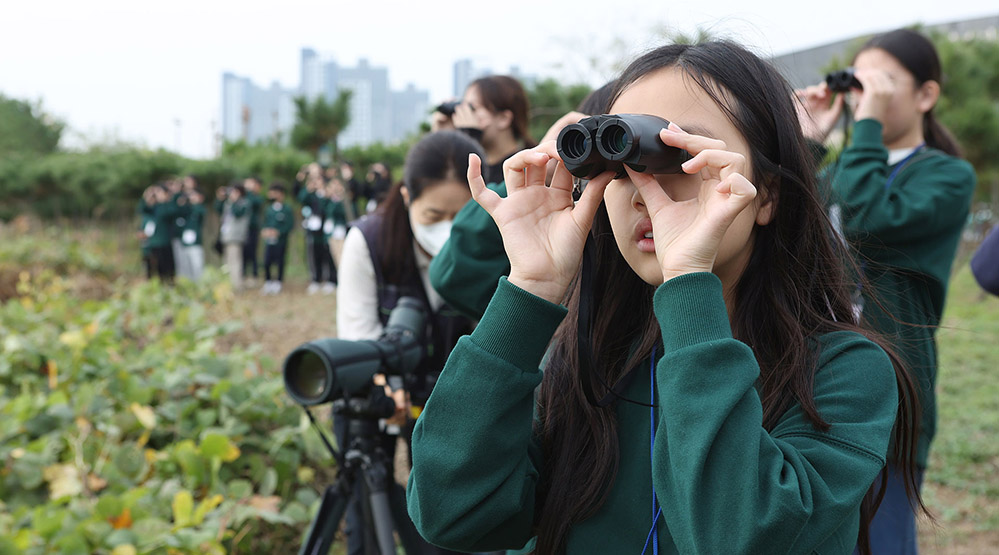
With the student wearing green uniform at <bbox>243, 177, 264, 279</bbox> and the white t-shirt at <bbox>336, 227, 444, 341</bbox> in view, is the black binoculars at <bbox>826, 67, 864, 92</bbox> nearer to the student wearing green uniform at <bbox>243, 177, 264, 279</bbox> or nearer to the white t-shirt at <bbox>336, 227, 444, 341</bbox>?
the white t-shirt at <bbox>336, 227, 444, 341</bbox>

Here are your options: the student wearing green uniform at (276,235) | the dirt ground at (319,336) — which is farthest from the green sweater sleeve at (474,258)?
the student wearing green uniform at (276,235)

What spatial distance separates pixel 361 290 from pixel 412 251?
0.23 meters

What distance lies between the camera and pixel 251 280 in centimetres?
1466

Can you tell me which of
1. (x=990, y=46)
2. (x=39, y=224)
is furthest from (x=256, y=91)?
(x=990, y=46)

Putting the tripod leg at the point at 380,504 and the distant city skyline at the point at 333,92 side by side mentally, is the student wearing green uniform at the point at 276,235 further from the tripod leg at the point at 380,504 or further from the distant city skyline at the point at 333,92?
the distant city skyline at the point at 333,92

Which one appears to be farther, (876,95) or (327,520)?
(876,95)

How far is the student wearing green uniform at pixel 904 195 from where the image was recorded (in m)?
2.19

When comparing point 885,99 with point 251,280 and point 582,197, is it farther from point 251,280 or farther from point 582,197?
point 251,280

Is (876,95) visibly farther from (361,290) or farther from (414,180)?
(361,290)

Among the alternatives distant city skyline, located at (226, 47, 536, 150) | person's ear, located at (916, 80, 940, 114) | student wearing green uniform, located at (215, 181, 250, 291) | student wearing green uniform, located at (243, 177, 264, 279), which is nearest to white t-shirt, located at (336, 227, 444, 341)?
person's ear, located at (916, 80, 940, 114)

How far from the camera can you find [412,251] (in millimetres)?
2695

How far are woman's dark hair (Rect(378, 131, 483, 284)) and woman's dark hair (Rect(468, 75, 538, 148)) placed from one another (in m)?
0.44

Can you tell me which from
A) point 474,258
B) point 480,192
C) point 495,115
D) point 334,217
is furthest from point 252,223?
point 480,192

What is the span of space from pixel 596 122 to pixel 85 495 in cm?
266
